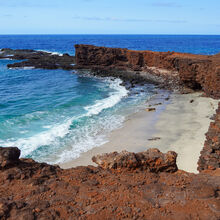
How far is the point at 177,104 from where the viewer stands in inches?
1073

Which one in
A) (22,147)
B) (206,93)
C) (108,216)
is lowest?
(22,147)

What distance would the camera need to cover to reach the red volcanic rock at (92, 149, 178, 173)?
231 inches

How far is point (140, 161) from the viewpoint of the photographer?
5957 millimetres

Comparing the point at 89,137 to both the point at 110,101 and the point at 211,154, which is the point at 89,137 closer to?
the point at 211,154

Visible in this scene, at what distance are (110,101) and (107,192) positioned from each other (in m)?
24.7

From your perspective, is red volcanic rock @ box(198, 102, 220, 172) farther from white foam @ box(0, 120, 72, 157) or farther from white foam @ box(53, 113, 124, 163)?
white foam @ box(0, 120, 72, 157)

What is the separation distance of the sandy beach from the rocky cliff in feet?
9.11

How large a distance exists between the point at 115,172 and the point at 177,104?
22735mm

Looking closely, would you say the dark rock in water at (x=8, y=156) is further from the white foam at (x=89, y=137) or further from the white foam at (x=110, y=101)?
the white foam at (x=110, y=101)

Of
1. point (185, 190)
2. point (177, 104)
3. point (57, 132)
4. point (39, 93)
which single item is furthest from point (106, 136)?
point (39, 93)

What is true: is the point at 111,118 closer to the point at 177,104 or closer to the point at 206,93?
Answer: the point at 177,104

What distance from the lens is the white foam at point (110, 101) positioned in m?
25.9

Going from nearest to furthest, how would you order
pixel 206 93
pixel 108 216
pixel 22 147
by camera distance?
pixel 108 216, pixel 22 147, pixel 206 93

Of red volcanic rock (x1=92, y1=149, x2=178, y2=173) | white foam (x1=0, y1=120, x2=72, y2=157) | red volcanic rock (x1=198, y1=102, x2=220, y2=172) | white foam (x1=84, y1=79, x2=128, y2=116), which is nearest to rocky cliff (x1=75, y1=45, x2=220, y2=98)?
white foam (x1=84, y1=79, x2=128, y2=116)
